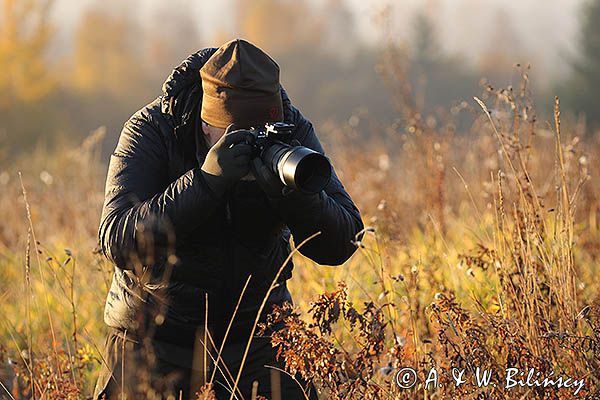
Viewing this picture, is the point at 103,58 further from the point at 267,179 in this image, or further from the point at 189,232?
the point at 267,179

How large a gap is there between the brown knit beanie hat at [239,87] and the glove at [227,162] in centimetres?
21

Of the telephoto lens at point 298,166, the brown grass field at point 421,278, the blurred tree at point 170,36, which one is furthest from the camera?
the blurred tree at point 170,36

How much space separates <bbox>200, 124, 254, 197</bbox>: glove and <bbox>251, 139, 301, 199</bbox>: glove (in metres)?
0.02

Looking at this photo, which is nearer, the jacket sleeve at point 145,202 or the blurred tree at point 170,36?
the jacket sleeve at point 145,202

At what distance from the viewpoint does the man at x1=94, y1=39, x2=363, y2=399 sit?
222cm

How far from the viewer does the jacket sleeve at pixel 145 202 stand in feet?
7.16

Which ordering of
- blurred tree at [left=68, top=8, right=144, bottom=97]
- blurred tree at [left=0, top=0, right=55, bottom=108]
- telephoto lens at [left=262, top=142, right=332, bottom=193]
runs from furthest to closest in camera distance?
blurred tree at [left=68, top=8, right=144, bottom=97] < blurred tree at [left=0, top=0, right=55, bottom=108] < telephoto lens at [left=262, top=142, right=332, bottom=193]

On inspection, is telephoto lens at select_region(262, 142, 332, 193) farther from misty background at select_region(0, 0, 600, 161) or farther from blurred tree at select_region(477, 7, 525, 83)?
blurred tree at select_region(477, 7, 525, 83)

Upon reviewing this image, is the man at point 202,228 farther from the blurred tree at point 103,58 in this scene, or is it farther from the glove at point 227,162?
the blurred tree at point 103,58

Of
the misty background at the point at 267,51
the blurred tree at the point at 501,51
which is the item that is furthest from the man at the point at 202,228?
the blurred tree at the point at 501,51

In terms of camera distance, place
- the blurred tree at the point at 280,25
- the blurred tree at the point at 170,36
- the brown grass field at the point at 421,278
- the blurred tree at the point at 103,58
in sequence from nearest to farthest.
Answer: the brown grass field at the point at 421,278 → the blurred tree at the point at 103,58 → the blurred tree at the point at 280,25 → the blurred tree at the point at 170,36

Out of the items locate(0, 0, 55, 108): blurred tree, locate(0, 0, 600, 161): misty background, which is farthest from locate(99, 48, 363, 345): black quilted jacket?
locate(0, 0, 55, 108): blurred tree

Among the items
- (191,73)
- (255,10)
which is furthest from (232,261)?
(255,10)

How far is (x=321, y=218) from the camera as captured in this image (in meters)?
2.35
